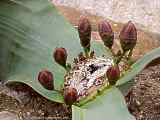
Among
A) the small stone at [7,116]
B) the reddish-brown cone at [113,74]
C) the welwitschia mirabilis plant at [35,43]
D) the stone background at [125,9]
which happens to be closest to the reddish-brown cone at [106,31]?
the welwitschia mirabilis plant at [35,43]

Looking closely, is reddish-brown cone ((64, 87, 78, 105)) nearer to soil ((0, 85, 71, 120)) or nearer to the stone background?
soil ((0, 85, 71, 120))

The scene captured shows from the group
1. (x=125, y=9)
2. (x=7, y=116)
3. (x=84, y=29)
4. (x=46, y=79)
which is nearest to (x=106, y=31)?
(x=84, y=29)

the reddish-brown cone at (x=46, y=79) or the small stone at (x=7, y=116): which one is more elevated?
the reddish-brown cone at (x=46, y=79)

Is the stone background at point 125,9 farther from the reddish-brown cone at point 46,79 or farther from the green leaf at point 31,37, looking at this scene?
the reddish-brown cone at point 46,79

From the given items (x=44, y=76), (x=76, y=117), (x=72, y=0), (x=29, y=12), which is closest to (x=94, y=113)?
(x=76, y=117)

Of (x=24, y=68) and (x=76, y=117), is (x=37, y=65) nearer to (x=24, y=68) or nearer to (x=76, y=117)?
Answer: (x=24, y=68)

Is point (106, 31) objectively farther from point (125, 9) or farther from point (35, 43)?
point (125, 9)
